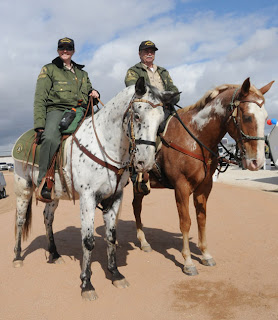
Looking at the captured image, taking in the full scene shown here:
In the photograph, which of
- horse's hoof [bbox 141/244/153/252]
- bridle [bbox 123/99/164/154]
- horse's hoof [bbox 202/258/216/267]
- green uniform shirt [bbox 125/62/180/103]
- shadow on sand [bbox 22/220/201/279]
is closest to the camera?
bridle [bbox 123/99/164/154]

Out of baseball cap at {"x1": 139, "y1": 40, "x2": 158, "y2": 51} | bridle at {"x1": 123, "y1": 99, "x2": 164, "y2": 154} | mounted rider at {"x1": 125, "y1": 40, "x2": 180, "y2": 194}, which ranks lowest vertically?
bridle at {"x1": 123, "y1": 99, "x2": 164, "y2": 154}

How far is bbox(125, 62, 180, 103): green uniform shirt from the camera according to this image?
18.8 ft

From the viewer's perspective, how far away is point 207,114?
4828 millimetres

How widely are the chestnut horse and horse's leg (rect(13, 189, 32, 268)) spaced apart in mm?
2368

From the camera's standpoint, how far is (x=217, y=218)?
847cm

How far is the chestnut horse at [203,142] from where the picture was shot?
4145mm

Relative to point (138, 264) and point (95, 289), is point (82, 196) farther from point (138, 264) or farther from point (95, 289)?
point (138, 264)

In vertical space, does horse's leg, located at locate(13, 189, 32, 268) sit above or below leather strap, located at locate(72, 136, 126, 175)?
below

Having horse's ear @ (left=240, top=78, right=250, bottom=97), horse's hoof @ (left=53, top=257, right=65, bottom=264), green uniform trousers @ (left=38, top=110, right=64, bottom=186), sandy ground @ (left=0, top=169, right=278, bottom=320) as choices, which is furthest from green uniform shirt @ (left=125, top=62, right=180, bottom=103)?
horse's hoof @ (left=53, top=257, right=65, bottom=264)

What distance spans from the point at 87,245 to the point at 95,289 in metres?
0.75

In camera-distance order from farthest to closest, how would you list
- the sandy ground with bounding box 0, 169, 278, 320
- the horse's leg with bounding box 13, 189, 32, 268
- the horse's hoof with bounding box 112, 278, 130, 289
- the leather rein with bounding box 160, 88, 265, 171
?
the horse's leg with bounding box 13, 189, 32, 268 → the horse's hoof with bounding box 112, 278, 130, 289 → the leather rein with bounding box 160, 88, 265, 171 → the sandy ground with bounding box 0, 169, 278, 320

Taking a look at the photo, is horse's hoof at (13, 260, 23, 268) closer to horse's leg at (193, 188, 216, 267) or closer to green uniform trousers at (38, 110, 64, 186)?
green uniform trousers at (38, 110, 64, 186)

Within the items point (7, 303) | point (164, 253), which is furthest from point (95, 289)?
point (164, 253)

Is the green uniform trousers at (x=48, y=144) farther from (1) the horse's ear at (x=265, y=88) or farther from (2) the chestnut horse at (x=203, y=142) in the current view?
(1) the horse's ear at (x=265, y=88)
